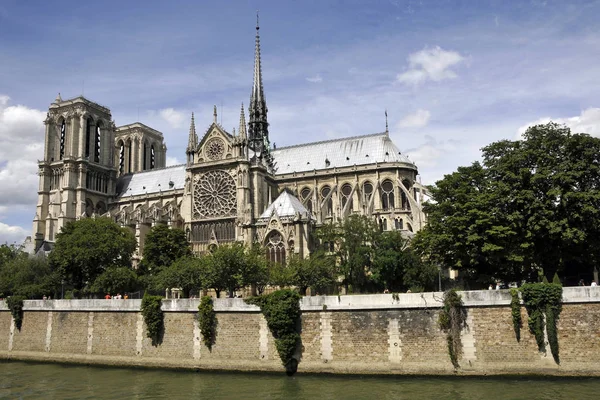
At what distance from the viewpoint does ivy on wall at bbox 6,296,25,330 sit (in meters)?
40.3

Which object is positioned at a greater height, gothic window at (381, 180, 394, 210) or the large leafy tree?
gothic window at (381, 180, 394, 210)

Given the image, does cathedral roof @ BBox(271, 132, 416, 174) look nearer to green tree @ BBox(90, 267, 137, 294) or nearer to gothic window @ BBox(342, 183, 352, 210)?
gothic window @ BBox(342, 183, 352, 210)

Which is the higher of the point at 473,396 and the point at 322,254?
the point at 322,254

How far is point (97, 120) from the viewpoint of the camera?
86250 mm

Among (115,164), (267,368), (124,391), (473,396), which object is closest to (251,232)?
(267,368)

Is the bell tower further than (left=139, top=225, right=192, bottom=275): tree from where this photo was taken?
Yes

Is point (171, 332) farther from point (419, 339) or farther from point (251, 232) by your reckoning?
point (251, 232)

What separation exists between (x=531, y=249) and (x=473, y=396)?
12669 mm

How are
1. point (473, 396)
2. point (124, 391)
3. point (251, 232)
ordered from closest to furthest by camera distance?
point (473, 396), point (124, 391), point (251, 232)

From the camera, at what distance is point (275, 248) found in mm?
53125

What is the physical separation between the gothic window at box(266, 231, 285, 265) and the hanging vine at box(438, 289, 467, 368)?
25306mm

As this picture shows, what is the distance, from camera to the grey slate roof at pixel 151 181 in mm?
80375

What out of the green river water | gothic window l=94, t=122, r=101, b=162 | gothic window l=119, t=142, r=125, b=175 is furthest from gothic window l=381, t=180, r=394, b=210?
gothic window l=119, t=142, r=125, b=175

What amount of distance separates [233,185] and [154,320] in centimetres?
3071
